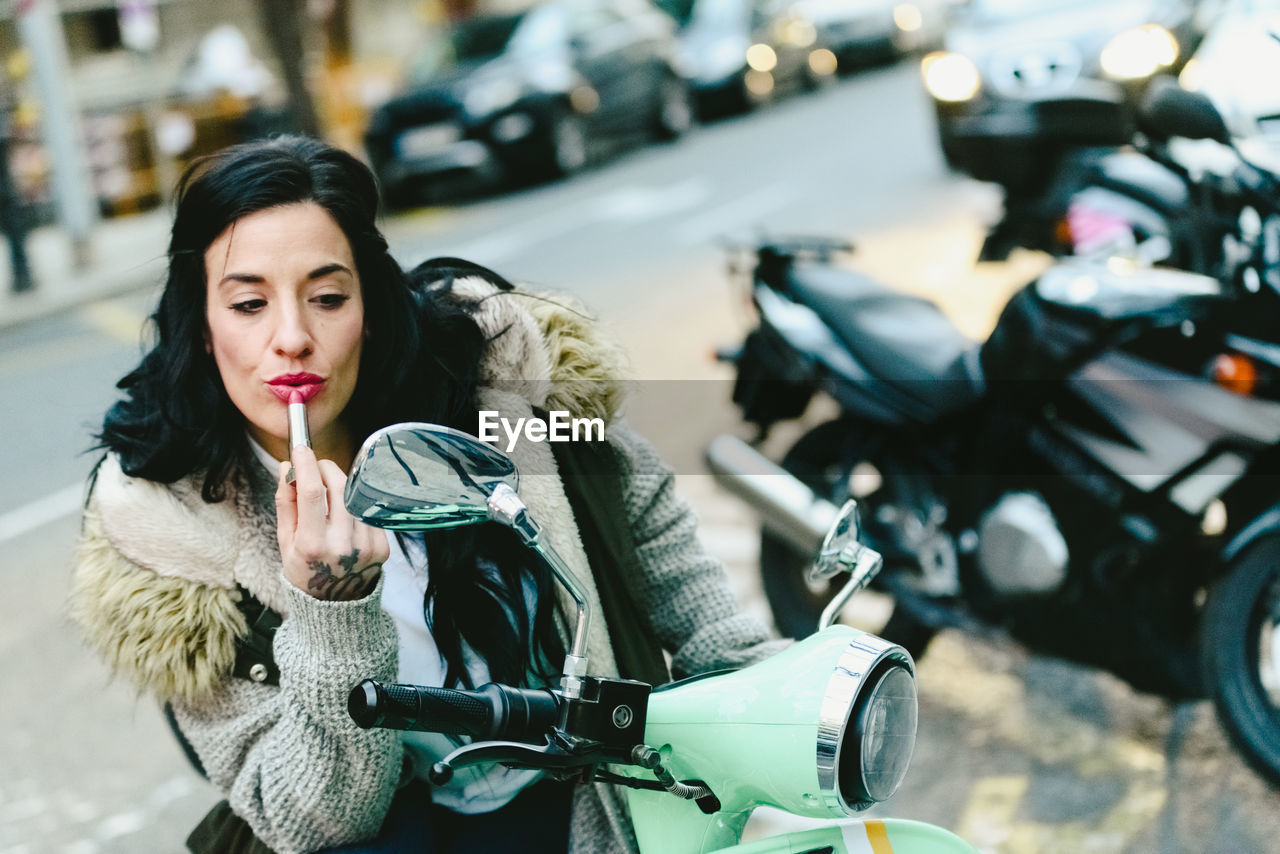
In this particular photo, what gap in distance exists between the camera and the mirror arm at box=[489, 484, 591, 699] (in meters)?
1.31

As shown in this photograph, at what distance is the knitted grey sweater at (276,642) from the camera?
63.1 inches

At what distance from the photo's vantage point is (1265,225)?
3152 millimetres

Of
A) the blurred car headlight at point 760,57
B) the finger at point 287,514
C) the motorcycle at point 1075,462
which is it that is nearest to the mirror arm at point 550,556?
the finger at point 287,514

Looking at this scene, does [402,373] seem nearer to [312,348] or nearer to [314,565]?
[312,348]

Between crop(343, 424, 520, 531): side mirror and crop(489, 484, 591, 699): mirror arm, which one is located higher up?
crop(343, 424, 520, 531): side mirror

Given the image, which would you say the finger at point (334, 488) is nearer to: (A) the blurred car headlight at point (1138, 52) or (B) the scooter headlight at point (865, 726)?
(B) the scooter headlight at point (865, 726)

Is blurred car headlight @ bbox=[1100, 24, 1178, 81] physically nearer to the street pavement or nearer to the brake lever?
the street pavement

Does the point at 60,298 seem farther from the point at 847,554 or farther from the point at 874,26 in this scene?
the point at 874,26

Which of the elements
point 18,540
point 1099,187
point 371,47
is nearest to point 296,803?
point 1099,187

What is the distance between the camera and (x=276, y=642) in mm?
1630

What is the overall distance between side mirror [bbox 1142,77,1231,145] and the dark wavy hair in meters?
1.91

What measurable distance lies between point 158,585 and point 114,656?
0.40ft

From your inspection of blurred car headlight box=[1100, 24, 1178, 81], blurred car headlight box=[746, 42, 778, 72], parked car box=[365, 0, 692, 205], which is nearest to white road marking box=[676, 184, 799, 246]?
parked car box=[365, 0, 692, 205]

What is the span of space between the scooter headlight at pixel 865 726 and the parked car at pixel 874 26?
17.3 metres
